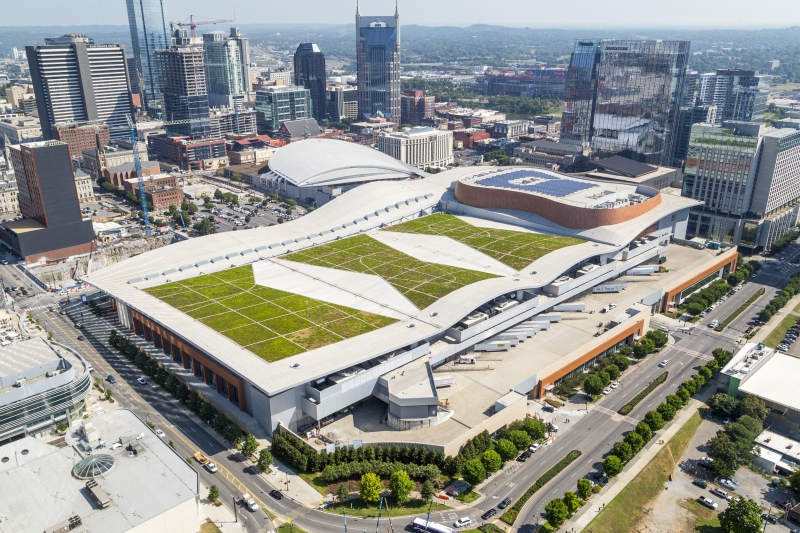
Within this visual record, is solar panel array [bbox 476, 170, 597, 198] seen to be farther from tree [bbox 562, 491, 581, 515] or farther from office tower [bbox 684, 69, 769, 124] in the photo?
office tower [bbox 684, 69, 769, 124]

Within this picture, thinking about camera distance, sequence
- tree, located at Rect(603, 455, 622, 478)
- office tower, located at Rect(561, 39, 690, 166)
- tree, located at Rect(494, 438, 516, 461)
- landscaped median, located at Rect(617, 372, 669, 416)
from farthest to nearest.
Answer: office tower, located at Rect(561, 39, 690, 166)
landscaped median, located at Rect(617, 372, 669, 416)
tree, located at Rect(494, 438, 516, 461)
tree, located at Rect(603, 455, 622, 478)

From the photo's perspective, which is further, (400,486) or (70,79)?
(70,79)

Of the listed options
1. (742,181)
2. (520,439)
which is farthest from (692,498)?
(742,181)

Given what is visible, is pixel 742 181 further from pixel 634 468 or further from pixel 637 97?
pixel 634 468

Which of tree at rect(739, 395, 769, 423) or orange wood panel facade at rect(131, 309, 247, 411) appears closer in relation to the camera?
tree at rect(739, 395, 769, 423)

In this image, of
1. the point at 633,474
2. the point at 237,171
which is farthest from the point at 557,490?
the point at 237,171

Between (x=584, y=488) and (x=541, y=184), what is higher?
(x=541, y=184)

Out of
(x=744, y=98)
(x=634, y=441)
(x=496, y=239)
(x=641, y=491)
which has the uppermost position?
(x=744, y=98)

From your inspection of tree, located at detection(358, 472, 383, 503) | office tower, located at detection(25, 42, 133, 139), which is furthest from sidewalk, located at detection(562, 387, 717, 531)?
office tower, located at detection(25, 42, 133, 139)
